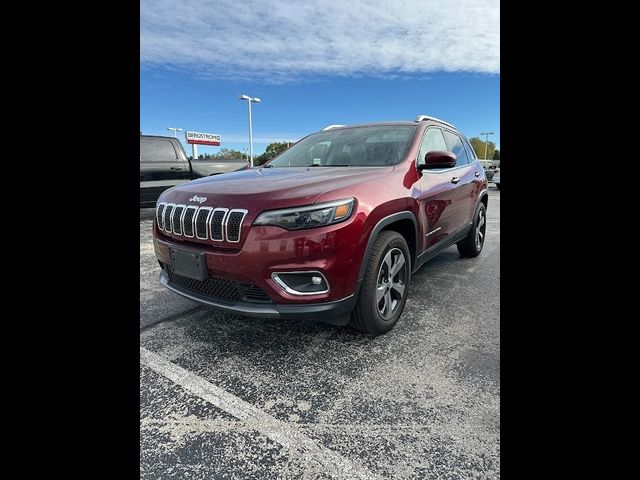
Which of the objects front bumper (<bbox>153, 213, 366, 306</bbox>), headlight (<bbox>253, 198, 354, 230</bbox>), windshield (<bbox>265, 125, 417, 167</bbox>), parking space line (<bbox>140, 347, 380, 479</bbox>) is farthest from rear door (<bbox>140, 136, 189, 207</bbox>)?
headlight (<bbox>253, 198, 354, 230</bbox>)

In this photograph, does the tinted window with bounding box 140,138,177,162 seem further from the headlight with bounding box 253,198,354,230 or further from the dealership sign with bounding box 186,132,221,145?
the dealership sign with bounding box 186,132,221,145

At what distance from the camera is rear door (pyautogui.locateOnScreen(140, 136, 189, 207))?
335 inches

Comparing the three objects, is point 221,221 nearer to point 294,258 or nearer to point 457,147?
point 294,258

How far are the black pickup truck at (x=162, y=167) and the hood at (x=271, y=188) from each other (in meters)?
6.34

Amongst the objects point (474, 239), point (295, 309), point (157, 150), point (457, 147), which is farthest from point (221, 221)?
point (157, 150)

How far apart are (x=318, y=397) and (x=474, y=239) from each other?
12.3 ft

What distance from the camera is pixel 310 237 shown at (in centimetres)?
215

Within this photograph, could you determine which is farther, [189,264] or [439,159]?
[439,159]

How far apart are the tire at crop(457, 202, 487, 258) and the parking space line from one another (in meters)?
3.78

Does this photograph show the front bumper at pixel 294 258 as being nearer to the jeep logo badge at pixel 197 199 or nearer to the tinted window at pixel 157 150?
the jeep logo badge at pixel 197 199
